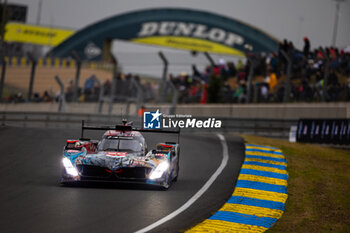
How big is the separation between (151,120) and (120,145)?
0.95m

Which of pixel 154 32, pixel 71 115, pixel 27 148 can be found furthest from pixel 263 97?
pixel 154 32

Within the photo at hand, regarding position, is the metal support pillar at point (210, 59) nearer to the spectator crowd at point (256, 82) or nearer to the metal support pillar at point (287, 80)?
the spectator crowd at point (256, 82)

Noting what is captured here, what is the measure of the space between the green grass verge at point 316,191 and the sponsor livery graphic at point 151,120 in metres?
Result: 3.02

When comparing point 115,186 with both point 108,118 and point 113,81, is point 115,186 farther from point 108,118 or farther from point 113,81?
point 113,81

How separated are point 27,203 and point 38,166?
4590 mm

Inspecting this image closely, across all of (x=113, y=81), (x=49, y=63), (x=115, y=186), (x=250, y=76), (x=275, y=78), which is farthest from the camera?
(x=49, y=63)

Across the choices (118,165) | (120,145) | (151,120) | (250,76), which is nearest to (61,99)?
(250,76)

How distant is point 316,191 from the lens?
12.1 m

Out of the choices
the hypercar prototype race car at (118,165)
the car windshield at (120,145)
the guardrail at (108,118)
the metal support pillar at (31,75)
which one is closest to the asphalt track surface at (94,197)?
the hypercar prototype race car at (118,165)

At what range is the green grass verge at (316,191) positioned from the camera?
30.2 feet

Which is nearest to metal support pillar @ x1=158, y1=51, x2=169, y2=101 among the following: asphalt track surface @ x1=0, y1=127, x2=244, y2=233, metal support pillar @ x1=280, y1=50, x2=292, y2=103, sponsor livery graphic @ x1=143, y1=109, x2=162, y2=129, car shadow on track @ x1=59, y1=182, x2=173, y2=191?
metal support pillar @ x1=280, y1=50, x2=292, y2=103

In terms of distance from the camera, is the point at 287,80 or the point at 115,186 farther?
the point at 287,80

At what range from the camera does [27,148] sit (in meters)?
17.0

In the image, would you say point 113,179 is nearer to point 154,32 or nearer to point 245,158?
point 245,158
